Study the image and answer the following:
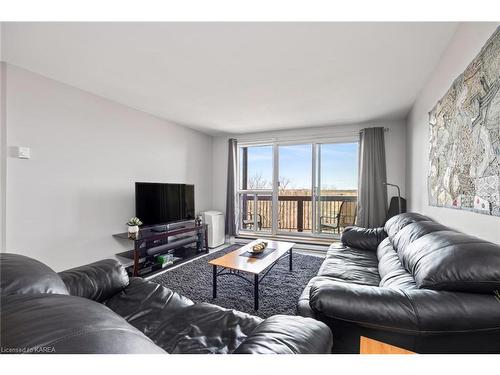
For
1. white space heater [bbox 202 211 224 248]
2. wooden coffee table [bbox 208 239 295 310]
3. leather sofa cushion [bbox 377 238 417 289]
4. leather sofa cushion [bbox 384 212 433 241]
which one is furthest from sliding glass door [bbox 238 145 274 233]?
leather sofa cushion [bbox 377 238 417 289]

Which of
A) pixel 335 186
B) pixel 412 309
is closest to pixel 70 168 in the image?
pixel 412 309

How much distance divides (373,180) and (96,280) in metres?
4.03

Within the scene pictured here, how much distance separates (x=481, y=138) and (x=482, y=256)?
72 centimetres

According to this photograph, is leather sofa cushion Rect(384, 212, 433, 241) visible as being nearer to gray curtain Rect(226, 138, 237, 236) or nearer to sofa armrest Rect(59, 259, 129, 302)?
sofa armrest Rect(59, 259, 129, 302)

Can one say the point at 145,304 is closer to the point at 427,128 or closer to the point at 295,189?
the point at 427,128

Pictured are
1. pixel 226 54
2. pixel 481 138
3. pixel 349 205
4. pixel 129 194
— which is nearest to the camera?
pixel 481 138

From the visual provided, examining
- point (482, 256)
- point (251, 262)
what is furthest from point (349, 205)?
point (482, 256)

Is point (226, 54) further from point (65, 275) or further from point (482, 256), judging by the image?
point (482, 256)

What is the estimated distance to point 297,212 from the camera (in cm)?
505

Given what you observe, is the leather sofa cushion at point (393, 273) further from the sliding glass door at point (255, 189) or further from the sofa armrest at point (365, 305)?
the sliding glass door at point (255, 189)

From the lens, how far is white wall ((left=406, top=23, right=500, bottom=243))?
1.38 metres

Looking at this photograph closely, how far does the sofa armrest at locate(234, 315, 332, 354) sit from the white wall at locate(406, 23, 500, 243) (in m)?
1.14

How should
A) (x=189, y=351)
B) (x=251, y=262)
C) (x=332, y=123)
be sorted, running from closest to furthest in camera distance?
(x=189, y=351), (x=251, y=262), (x=332, y=123)
